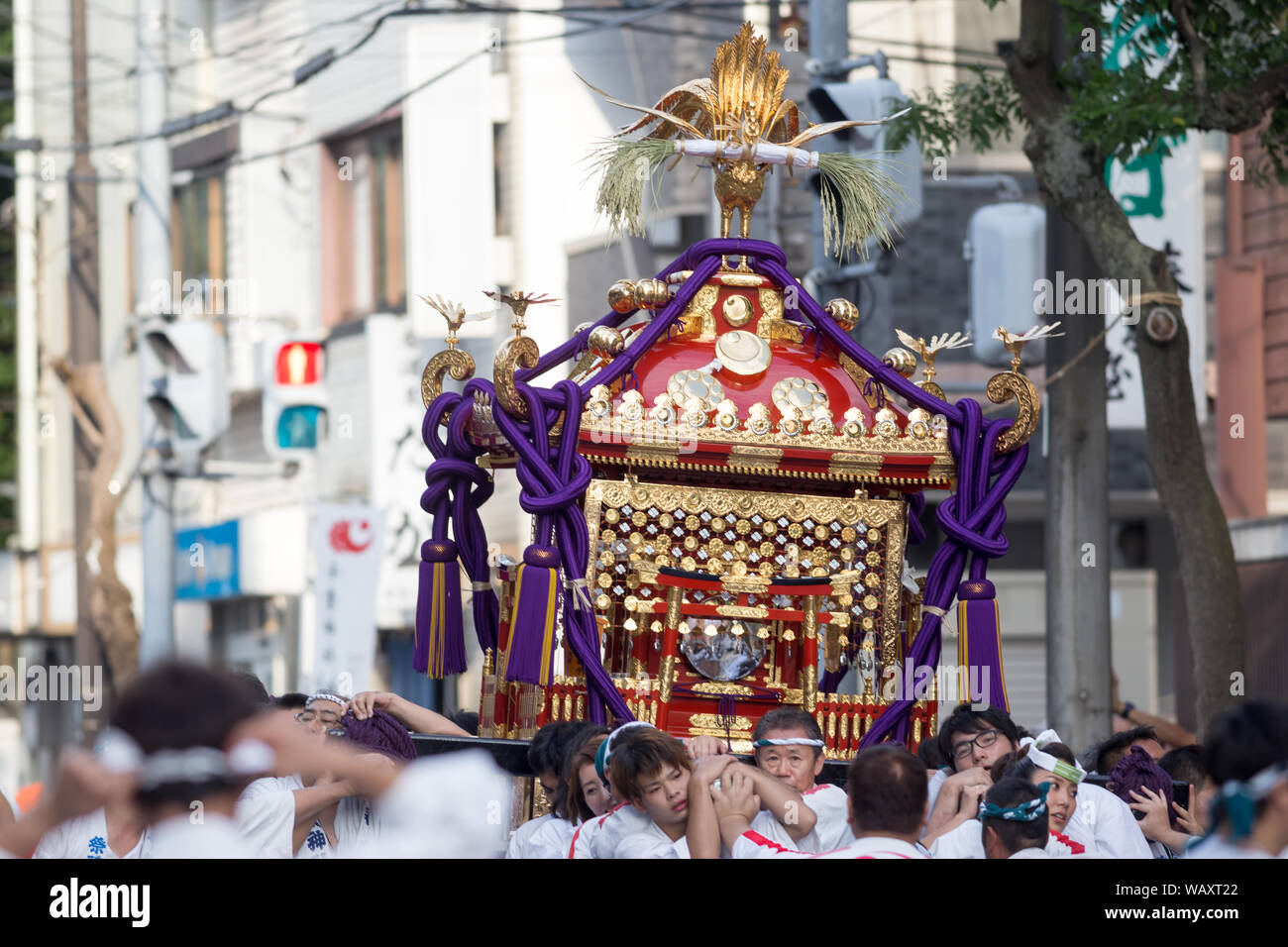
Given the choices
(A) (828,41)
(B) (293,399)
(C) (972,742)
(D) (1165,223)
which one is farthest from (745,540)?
(B) (293,399)

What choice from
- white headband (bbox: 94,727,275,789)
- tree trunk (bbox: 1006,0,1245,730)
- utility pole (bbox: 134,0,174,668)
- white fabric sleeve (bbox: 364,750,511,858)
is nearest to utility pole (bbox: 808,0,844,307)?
tree trunk (bbox: 1006,0,1245,730)

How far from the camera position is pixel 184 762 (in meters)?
3.36

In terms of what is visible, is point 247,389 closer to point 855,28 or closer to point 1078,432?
point 855,28

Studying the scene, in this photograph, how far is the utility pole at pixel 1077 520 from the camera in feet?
35.0

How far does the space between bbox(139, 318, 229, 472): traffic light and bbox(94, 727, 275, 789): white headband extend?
11328 mm

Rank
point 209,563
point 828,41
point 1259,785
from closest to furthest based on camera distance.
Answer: point 1259,785, point 828,41, point 209,563

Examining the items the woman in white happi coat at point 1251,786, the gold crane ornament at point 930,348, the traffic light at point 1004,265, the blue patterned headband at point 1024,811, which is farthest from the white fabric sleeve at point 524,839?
the traffic light at point 1004,265

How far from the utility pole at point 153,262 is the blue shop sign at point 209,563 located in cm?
497

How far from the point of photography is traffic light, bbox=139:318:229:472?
47.5ft

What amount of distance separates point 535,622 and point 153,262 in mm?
8527

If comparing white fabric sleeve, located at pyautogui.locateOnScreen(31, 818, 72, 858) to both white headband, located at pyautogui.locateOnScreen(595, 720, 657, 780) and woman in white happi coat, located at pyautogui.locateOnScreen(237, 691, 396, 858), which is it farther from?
white headband, located at pyautogui.locateOnScreen(595, 720, 657, 780)

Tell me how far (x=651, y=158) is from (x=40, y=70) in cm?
2110

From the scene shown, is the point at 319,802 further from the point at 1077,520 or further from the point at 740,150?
the point at 1077,520

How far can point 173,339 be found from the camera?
47.9 feet
